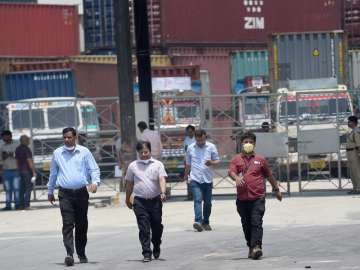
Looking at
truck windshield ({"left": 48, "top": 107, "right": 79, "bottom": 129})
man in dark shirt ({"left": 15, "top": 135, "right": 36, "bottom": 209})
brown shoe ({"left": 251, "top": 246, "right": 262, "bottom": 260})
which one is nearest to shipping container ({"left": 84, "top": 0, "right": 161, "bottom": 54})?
truck windshield ({"left": 48, "top": 107, "right": 79, "bottom": 129})

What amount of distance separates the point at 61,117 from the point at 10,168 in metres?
6.81

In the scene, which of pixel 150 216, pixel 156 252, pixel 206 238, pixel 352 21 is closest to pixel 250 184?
pixel 150 216

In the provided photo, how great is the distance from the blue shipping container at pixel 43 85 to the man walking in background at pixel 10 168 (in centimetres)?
1431

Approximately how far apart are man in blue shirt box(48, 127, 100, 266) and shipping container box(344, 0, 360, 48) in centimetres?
3107

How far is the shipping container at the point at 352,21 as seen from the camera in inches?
1795

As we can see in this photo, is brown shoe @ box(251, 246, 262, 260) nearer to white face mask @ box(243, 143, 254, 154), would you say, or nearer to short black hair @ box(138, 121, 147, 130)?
white face mask @ box(243, 143, 254, 154)

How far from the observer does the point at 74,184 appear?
15.2 meters

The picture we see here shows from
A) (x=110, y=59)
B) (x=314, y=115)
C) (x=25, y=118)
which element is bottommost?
(x=314, y=115)

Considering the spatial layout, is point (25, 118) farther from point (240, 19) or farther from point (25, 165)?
point (240, 19)

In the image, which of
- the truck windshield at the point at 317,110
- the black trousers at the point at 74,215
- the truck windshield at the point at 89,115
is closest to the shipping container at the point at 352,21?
the truck windshield at the point at 89,115

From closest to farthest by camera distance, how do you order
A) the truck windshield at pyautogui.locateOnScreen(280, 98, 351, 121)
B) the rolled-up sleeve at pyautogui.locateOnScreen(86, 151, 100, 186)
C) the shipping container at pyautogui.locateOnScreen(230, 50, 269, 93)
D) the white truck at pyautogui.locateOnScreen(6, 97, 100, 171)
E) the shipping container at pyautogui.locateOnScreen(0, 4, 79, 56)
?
1. the rolled-up sleeve at pyautogui.locateOnScreen(86, 151, 100, 186)
2. the truck windshield at pyautogui.locateOnScreen(280, 98, 351, 121)
3. the white truck at pyautogui.locateOnScreen(6, 97, 100, 171)
4. the shipping container at pyautogui.locateOnScreen(230, 50, 269, 93)
5. the shipping container at pyautogui.locateOnScreen(0, 4, 79, 56)

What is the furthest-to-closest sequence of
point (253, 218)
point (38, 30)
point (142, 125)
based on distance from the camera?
point (38, 30) → point (142, 125) → point (253, 218)

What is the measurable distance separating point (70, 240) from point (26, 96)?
2588 centimetres

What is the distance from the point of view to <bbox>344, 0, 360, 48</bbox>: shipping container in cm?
4559
